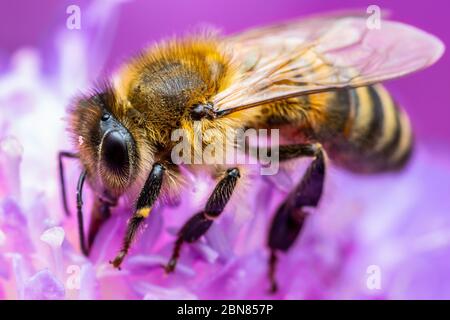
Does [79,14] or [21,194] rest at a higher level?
[79,14]

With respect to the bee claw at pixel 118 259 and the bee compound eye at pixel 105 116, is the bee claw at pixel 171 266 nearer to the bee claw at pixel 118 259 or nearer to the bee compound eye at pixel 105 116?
the bee claw at pixel 118 259

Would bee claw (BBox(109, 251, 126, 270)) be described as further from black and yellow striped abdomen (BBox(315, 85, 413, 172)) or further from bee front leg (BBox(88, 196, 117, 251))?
black and yellow striped abdomen (BBox(315, 85, 413, 172))

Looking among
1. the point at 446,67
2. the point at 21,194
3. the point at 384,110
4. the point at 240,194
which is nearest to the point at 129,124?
the point at 240,194

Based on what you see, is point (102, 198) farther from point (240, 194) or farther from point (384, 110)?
point (384, 110)

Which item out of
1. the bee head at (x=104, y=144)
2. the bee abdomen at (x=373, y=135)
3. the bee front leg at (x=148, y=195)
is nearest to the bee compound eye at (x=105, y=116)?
the bee head at (x=104, y=144)

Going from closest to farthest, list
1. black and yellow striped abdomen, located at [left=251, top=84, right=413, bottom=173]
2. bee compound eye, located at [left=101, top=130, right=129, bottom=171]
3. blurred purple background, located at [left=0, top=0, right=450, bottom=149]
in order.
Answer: bee compound eye, located at [left=101, top=130, right=129, bottom=171] → black and yellow striped abdomen, located at [left=251, top=84, right=413, bottom=173] → blurred purple background, located at [left=0, top=0, right=450, bottom=149]

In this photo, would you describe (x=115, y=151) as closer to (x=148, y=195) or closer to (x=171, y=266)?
(x=148, y=195)

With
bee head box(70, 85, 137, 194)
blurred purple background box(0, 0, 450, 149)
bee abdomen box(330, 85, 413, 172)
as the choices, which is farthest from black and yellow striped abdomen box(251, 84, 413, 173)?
blurred purple background box(0, 0, 450, 149)
